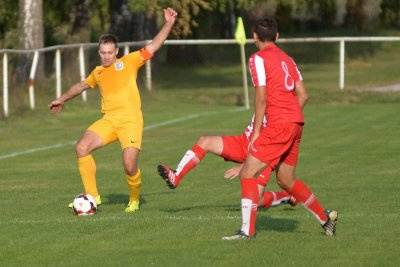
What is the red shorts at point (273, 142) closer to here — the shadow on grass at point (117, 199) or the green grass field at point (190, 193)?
the green grass field at point (190, 193)

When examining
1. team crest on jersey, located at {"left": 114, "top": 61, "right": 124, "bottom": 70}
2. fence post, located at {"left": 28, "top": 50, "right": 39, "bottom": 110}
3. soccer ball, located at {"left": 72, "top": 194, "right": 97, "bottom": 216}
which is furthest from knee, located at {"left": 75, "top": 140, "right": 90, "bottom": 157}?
fence post, located at {"left": 28, "top": 50, "right": 39, "bottom": 110}

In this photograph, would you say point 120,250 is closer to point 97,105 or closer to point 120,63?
point 120,63

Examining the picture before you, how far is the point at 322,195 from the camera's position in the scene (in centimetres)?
1612

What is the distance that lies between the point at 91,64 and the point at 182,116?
10.7 ft

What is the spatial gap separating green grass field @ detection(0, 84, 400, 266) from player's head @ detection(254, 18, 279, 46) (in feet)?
5.88

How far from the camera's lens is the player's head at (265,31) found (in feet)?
37.7

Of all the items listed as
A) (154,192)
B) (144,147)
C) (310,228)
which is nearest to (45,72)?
(144,147)

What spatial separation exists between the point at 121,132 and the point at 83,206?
0.93 meters

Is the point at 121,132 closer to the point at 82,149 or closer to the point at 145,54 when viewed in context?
the point at 82,149

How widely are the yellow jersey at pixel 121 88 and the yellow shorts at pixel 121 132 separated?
0.23 feet

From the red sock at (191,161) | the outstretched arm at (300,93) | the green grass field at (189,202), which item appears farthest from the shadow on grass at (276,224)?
the outstretched arm at (300,93)

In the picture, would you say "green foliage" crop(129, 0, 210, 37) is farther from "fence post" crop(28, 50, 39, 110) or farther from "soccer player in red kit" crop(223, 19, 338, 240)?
"soccer player in red kit" crop(223, 19, 338, 240)

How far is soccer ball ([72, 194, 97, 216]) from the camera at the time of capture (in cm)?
1413

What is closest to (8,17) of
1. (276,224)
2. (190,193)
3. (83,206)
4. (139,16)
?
(139,16)
